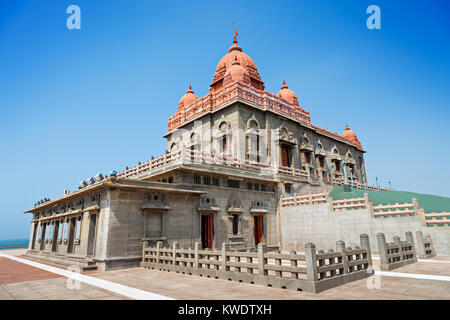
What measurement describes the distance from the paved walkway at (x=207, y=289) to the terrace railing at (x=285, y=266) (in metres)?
0.28

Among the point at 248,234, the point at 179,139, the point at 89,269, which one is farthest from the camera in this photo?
the point at 179,139

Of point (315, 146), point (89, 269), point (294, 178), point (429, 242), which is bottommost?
point (89, 269)

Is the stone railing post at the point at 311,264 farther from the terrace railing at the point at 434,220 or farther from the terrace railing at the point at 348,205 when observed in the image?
the terrace railing at the point at 348,205

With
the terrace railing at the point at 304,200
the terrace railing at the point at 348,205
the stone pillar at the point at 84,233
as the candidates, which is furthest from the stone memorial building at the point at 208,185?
the terrace railing at the point at 348,205

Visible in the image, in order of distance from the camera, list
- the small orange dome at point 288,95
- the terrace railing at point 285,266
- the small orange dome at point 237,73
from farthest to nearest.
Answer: the small orange dome at point 288,95 → the small orange dome at point 237,73 → the terrace railing at point 285,266

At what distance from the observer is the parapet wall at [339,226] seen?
50.8 ft

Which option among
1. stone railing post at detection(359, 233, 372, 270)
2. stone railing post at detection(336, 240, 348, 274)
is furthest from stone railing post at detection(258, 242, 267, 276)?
stone railing post at detection(359, 233, 372, 270)

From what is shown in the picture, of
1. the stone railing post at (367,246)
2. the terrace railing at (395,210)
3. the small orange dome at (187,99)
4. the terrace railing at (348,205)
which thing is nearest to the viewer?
the stone railing post at (367,246)

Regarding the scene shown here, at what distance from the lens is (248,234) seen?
2106cm

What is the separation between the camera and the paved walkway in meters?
7.28

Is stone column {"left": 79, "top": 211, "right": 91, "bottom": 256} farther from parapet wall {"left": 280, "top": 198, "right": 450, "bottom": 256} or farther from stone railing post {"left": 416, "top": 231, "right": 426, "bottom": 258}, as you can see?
stone railing post {"left": 416, "top": 231, "right": 426, "bottom": 258}
